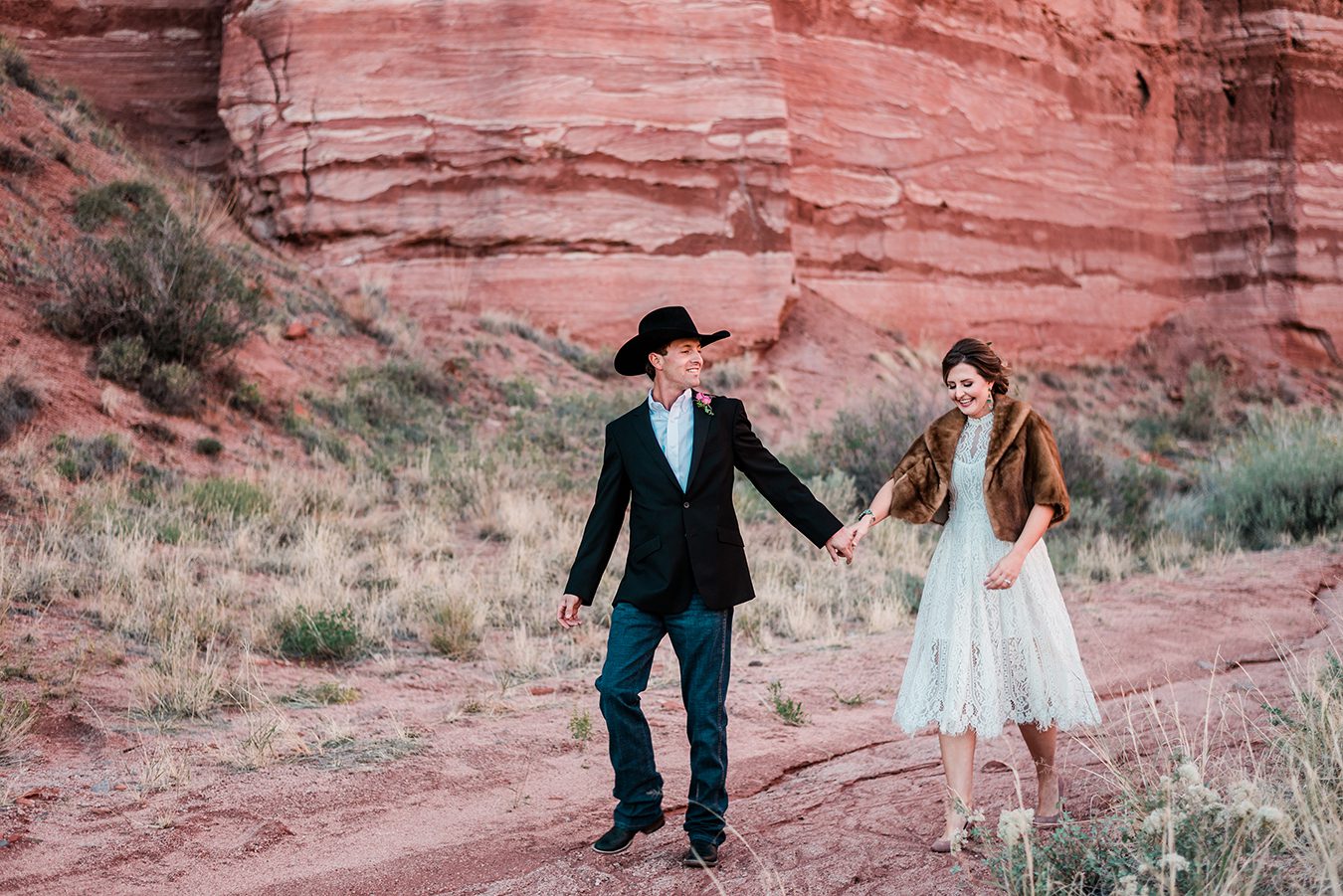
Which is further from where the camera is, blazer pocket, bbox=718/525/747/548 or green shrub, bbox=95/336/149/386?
green shrub, bbox=95/336/149/386

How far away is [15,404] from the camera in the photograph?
420 inches

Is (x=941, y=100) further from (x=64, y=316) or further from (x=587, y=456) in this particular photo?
(x=64, y=316)

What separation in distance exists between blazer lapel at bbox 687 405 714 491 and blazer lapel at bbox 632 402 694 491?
0.03m

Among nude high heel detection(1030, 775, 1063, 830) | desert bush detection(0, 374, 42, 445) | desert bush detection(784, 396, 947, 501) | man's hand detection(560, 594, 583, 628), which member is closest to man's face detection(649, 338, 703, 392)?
man's hand detection(560, 594, 583, 628)

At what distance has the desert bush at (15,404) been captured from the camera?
10.4m

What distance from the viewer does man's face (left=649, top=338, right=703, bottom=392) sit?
4145mm

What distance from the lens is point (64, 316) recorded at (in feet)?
40.3

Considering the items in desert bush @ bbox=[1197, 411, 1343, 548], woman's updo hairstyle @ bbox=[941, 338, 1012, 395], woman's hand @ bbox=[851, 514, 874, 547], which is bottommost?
desert bush @ bbox=[1197, 411, 1343, 548]

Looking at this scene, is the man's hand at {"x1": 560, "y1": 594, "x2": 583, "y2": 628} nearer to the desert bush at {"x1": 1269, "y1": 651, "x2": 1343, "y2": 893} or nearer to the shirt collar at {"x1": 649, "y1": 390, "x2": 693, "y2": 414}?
the shirt collar at {"x1": 649, "y1": 390, "x2": 693, "y2": 414}

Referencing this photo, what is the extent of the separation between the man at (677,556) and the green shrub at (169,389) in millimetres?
9119

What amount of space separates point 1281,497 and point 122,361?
11.6m

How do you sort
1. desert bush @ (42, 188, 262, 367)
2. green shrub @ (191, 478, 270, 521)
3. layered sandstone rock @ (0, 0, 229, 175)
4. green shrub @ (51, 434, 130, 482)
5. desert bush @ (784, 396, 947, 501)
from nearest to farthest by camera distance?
green shrub @ (191, 478, 270, 521)
green shrub @ (51, 434, 130, 482)
desert bush @ (42, 188, 262, 367)
desert bush @ (784, 396, 947, 501)
layered sandstone rock @ (0, 0, 229, 175)

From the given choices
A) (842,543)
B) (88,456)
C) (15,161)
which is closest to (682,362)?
(842,543)

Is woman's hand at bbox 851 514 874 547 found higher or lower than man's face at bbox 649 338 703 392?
lower
